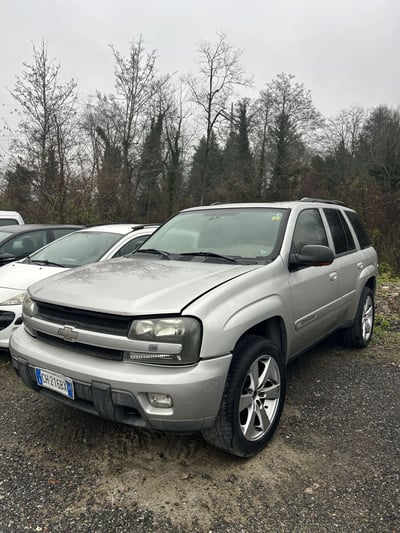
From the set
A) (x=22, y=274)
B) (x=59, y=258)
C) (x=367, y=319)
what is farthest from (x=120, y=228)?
(x=367, y=319)

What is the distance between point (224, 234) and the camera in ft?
11.8

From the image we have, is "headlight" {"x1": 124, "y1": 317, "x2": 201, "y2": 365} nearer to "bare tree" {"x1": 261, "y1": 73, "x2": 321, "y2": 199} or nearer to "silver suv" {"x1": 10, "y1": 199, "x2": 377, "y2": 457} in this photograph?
"silver suv" {"x1": 10, "y1": 199, "x2": 377, "y2": 457}

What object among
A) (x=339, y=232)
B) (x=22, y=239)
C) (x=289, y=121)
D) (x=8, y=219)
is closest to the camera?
(x=339, y=232)

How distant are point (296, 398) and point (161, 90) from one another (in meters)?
26.3

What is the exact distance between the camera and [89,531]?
204 centimetres

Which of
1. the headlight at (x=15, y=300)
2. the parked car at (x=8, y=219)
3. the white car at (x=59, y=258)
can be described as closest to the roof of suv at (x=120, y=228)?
the white car at (x=59, y=258)

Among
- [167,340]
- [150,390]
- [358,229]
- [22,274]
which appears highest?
[358,229]

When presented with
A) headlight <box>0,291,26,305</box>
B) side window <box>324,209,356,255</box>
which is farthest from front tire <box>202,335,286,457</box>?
headlight <box>0,291,26,305</box>

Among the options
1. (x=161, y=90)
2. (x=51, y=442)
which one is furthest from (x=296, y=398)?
(x=161, y=90)

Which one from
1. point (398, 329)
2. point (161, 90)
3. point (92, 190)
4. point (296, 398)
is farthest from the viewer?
point (161, 90)

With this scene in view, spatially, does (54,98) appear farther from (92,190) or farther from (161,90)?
(161,90)

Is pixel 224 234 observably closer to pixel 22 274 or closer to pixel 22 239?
pixel 22 274

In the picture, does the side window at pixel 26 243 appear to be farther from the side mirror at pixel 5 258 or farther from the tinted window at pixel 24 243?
the side mirror at pixel 5 258

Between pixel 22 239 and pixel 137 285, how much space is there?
174 inches
